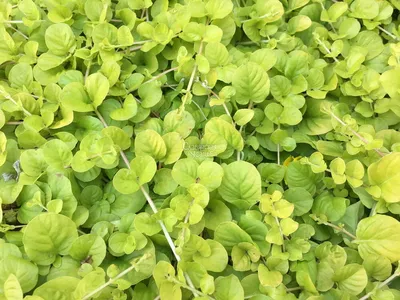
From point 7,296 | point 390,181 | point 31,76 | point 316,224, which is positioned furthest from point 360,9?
point 7,296

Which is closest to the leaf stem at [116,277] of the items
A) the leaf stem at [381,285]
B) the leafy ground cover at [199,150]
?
the leafy ground cover at [199,150]

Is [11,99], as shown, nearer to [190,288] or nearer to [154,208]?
[154,208]

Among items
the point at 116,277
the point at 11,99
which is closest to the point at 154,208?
the point at 116,277

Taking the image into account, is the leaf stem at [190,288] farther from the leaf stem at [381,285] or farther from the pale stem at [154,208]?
the leaf stem at [381,285]

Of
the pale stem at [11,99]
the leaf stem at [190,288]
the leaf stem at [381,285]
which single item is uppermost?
the pale stem at [11,99]

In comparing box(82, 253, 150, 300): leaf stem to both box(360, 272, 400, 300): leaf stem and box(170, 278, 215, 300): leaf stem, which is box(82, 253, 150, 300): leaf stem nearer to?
box(170, 278, 215, 300): leaf stem

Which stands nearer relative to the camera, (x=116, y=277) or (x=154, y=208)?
(x=116, y=277)

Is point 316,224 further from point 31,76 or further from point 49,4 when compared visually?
point 49,4

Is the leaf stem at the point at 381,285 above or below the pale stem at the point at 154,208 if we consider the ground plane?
below
